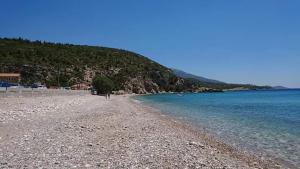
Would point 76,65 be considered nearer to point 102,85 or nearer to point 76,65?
point 76,65

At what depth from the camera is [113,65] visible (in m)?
157

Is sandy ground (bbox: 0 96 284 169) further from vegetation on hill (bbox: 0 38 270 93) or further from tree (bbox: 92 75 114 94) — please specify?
vegetation on hill (bbox: 0 38 270 93)

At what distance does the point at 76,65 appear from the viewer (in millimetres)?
136250

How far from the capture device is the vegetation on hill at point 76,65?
113 metres

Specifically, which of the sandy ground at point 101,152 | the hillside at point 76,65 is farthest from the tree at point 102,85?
the sandy ground at point 101,152

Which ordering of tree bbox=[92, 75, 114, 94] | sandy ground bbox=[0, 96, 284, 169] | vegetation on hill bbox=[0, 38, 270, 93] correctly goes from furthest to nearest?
vegetation on hill bbox=[0, 38, 270, 93]
tree bbox=[92, 75, 114, 94]
sandy ground bbox=[0, 96, 284, 169]

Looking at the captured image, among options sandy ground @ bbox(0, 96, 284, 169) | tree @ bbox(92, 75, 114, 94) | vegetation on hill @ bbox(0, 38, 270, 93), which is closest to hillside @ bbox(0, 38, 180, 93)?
vegetation on hill @ bbox(0, 38, 270, 93)

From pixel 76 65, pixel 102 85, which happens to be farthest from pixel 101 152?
pixel 76 65

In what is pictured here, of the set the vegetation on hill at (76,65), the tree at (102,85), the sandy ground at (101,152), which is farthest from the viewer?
the vegetation on hill at (76,65)

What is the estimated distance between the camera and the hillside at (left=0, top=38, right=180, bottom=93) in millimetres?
112625

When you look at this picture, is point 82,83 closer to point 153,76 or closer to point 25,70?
point 25,70

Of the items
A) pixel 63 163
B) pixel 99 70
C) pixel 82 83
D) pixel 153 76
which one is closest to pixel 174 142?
pixel 63 163

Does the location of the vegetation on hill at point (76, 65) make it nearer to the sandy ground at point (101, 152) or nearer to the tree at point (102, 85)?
the tree at point (102, 85)

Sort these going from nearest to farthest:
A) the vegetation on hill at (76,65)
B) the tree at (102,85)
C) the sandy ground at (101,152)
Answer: the sandy ground at (101,152), the tree at (102,85), the vegetation on hill at (76,65)
